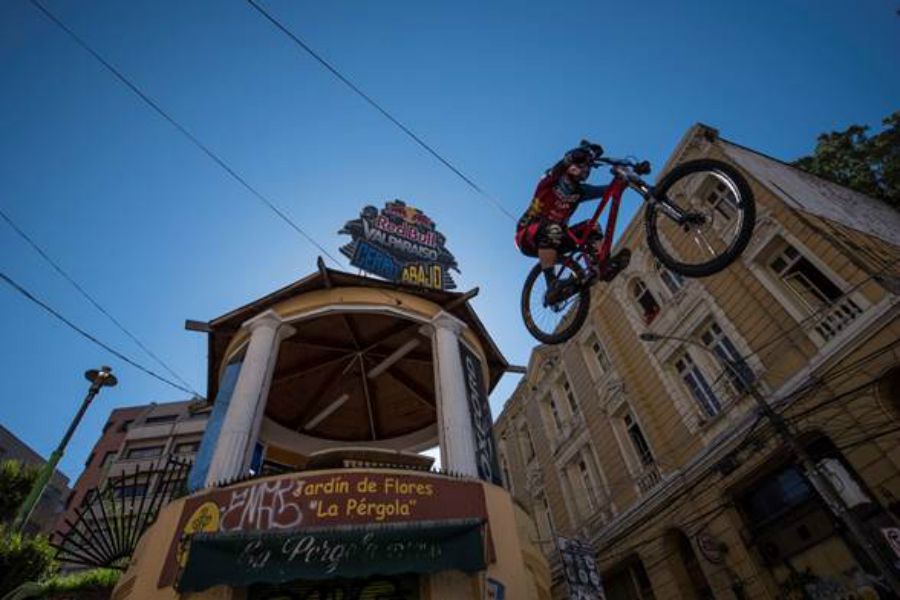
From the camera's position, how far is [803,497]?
39.8 ft

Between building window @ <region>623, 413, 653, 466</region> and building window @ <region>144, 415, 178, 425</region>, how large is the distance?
39.4m

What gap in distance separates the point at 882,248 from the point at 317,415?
18.2m

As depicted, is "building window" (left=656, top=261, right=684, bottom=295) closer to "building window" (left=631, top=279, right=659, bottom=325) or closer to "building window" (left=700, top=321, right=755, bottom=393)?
"building window" (left=631, top=279, right=659, bottom=325)

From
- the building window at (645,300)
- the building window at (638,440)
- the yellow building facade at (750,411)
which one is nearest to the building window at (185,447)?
the yellow building facade at (750,411)

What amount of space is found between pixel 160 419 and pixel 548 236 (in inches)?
1824

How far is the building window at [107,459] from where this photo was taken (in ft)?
128

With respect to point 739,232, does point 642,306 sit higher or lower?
higher

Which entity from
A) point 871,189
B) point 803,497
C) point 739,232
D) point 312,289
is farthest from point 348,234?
point 871,189

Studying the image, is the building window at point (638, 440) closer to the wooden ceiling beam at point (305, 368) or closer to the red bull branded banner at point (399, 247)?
the red bull branded banner at point (399, 247)

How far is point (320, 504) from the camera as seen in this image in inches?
221

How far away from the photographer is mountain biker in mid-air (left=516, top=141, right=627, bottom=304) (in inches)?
264

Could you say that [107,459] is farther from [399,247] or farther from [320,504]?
[320,504]

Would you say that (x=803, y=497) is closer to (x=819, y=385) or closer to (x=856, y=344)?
(x=819, y=385)

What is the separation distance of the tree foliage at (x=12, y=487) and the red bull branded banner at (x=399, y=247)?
567 inches
